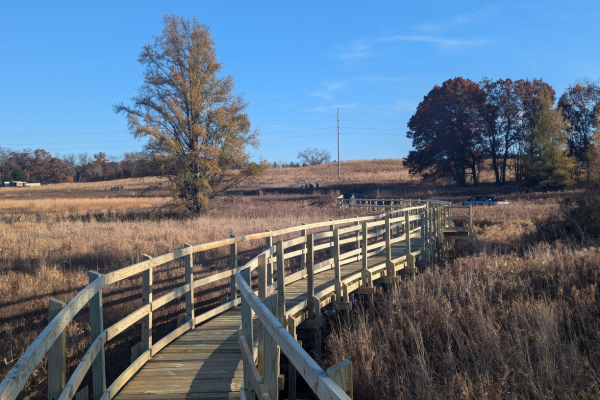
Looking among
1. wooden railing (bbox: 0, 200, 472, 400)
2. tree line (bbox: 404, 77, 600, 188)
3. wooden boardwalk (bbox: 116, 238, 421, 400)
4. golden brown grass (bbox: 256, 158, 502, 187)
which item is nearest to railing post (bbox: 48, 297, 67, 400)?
wooden railing (bbox: 0, 200, 472, 400)

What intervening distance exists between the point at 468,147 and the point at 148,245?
4816cm

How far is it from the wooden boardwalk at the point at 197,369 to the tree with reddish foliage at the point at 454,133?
169 ft

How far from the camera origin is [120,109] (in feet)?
82.9

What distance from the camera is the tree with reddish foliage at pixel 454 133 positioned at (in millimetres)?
54156

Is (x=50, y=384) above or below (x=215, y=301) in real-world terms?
above

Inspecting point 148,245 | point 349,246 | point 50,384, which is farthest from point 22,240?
point 50,384

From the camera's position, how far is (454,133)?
54.1 metres

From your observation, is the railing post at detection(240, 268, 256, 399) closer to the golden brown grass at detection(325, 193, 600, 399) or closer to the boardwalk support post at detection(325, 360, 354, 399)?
the boardwalk support post at detection(325, 360, 354, 399)

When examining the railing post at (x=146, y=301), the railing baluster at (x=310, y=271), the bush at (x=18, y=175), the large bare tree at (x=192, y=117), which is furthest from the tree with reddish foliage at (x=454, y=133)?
the bush at (x=18, y=175)

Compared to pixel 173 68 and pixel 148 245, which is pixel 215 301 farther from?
pixel 173 68

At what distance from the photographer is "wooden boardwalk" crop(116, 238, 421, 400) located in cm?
479

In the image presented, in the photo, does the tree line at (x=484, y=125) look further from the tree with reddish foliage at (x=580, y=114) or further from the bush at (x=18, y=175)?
the bush at (x=18, y=175)

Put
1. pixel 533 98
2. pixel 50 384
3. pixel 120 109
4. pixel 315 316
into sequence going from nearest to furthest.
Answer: pixel 50 384 < pixel 315 316 < pixel 120 109 < pixel 533 98

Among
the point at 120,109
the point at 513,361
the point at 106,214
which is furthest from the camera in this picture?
the point at 106,214
